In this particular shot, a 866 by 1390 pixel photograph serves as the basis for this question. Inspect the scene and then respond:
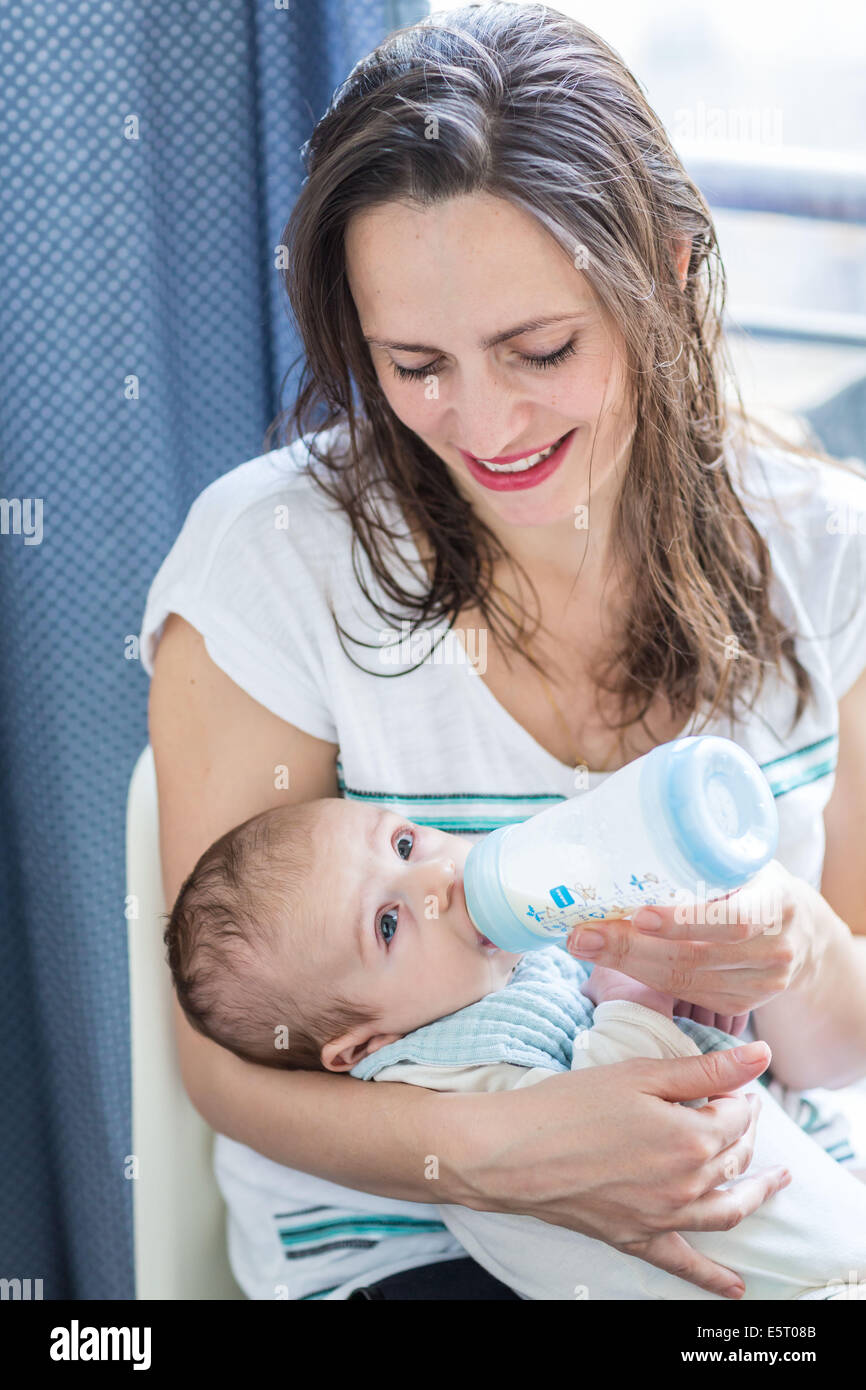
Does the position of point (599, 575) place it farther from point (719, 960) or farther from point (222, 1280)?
point (222, 1280)

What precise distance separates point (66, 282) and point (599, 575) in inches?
28.4

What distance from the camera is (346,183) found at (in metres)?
1.15

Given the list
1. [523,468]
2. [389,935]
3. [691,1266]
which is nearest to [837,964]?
[691,1266]

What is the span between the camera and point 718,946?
1099mm

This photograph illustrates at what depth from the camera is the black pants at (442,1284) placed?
4.03ft

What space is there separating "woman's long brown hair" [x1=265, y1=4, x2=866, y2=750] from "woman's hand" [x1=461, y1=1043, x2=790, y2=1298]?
0.42 m

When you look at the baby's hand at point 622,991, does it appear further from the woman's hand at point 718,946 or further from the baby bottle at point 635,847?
the baby bottle at point 635,847

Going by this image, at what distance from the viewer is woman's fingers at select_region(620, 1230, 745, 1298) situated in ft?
3.57

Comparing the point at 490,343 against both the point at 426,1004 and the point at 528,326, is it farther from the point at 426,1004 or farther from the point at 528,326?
the point at 426,1004

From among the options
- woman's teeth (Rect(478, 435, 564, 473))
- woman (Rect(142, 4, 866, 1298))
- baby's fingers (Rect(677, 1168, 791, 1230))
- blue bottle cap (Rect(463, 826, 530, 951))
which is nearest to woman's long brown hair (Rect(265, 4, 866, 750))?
woman (Rect(142, 4, 866, 1298))

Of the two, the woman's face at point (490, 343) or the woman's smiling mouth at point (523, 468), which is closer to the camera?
the woman's face at point (490, 343)

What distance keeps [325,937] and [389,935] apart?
0.07m

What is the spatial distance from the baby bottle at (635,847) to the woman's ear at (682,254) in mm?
502

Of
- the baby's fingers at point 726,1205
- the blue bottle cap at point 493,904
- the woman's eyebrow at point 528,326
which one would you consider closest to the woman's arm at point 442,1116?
the baby's fingers at point 726,1205
